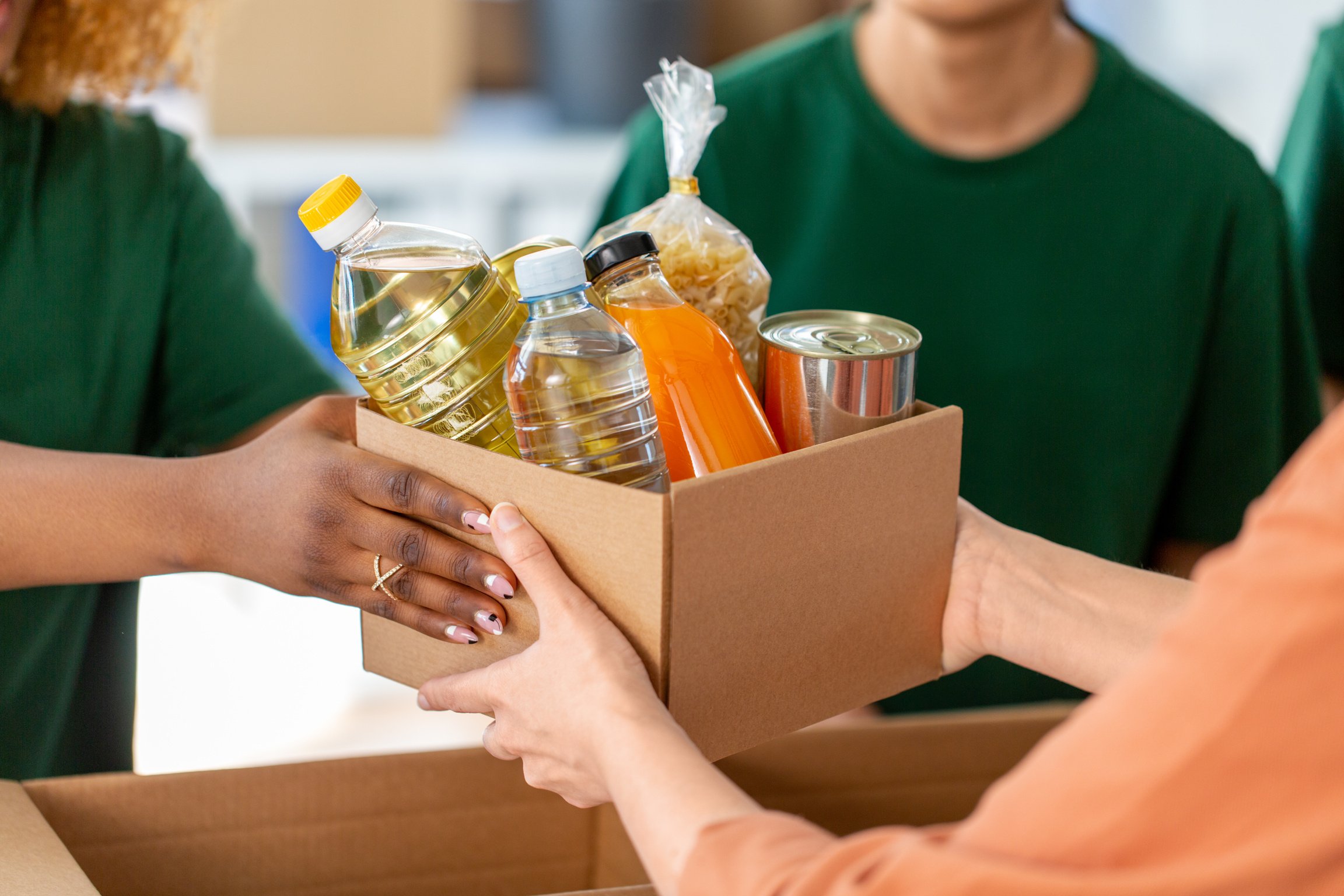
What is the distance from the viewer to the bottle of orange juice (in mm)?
687

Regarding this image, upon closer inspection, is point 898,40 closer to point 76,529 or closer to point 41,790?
point 76,529

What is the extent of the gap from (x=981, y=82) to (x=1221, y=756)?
38.4 inches

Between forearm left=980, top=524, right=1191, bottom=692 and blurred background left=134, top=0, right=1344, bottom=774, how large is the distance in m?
1.49

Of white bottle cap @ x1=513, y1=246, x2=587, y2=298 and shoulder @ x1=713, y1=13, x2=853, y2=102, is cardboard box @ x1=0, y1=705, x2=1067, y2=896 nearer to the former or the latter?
white bottle cap @ x1=513, y1=246, x2=587, y2=298

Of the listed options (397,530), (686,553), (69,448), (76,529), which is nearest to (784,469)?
(686,553)

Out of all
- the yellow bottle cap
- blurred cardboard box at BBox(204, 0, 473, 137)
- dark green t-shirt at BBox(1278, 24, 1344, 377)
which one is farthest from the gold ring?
blurred cardboard box at BBox(204, 0, 473, 137)

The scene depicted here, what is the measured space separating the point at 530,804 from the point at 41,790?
0.35 m

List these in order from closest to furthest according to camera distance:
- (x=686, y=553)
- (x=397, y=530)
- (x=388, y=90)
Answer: (x=686, y=553) → (x=397, y=530) → (x=388, y=90)

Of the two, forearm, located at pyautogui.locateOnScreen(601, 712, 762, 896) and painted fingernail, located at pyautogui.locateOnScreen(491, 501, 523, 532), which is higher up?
painted fingernail, located at pyautogui.locateOnScreen(491, 501, 523, 532)

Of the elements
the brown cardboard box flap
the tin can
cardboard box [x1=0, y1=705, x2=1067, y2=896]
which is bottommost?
cardboard box [x1=0, y1=705, x2=1067, y2=896]

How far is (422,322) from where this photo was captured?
→ 0.70 metres

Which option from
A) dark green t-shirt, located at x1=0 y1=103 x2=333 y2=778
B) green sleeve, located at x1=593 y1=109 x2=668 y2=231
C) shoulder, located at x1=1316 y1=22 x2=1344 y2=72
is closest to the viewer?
dark green t-shirt, located at x1=0 y1=103 x2=333 y2=778

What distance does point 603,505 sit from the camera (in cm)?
63

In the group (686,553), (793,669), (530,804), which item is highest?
(686,553)
